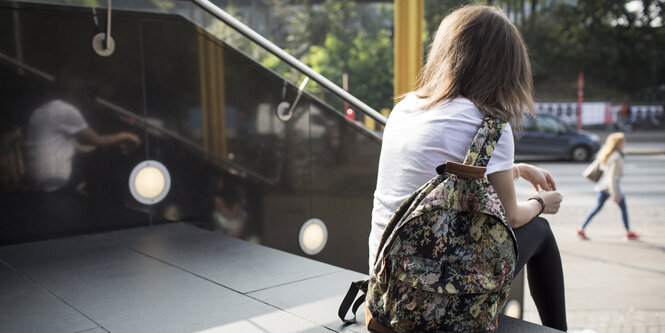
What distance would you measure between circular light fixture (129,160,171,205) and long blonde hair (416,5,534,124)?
109 inches

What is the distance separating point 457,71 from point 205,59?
2.89m

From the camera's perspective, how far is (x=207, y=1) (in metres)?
3.66

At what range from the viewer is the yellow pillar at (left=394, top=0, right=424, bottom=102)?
5.12 meters

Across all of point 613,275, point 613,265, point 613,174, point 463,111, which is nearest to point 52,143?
point 463,111

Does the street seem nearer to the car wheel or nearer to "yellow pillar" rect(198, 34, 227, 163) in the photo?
"yellow pillar" rect(198, 34, 227, 163)

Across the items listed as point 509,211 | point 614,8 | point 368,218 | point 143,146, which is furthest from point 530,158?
point 614,8

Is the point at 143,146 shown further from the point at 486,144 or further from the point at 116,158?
the point at 486,144

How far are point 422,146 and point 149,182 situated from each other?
2861 millimetres

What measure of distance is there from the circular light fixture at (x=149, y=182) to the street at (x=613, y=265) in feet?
11.7

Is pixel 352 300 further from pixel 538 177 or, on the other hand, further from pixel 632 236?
pixel 632 236

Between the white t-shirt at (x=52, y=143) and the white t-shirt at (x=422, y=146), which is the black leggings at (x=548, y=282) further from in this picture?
the white t-shirt at (x=52, y=143)

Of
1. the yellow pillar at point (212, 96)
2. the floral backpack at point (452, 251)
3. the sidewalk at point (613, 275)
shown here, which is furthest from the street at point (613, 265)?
the floral backpack at point (452, 251)

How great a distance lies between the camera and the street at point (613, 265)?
5.41m

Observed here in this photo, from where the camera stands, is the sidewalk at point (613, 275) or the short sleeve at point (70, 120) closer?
the short sleeve at point (70, 120)
